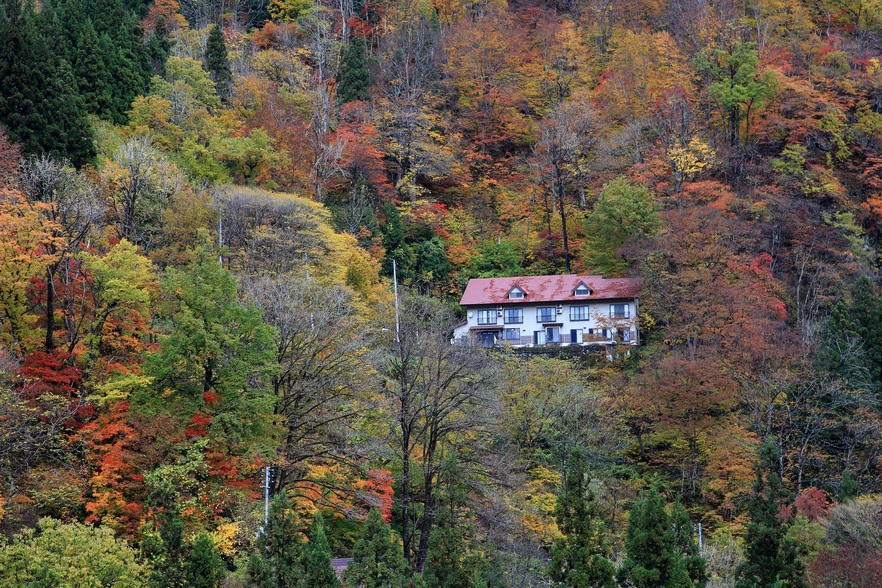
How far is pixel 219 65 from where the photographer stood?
6750 cm

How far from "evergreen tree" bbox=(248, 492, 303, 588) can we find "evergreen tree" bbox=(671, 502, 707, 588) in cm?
1081

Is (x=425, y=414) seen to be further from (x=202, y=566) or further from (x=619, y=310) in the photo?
(x=619, y=310)

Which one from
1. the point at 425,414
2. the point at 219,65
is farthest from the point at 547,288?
the point at 219,65

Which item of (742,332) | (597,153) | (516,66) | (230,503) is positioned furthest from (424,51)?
(230,503)

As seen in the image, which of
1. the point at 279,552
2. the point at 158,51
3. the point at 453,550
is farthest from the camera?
the point at 158,51

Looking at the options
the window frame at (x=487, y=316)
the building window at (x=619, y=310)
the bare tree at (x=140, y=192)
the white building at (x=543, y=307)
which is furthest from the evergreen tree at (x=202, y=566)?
the building window at (x=619, y=310)

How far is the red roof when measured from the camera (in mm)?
57312

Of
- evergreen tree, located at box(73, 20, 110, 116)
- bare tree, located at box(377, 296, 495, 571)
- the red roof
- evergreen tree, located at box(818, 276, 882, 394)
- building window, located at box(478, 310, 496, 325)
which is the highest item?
evergreen tree, located at box(73, 20, 110, 116)

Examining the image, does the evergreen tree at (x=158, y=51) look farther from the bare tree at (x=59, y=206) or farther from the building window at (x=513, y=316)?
the building window at (x=513, y=316)

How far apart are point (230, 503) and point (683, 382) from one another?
71.5 feet

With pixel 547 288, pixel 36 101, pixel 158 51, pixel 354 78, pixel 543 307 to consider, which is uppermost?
pixel 158 51

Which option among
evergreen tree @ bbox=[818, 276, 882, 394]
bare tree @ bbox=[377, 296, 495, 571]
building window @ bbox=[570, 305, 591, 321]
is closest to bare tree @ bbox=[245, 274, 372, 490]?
bare tree @ bbox=[377, 296, 495, 571]

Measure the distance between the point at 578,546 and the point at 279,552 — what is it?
8.27m

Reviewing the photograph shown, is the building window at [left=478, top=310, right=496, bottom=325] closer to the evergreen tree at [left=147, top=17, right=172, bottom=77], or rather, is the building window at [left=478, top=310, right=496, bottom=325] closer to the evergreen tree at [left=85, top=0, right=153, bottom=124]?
the evergreen tree at [left=85, top=0, right=153, bottom=124]
